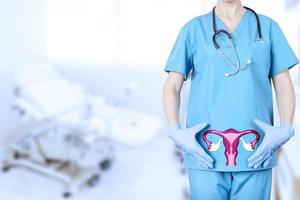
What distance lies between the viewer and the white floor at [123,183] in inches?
102

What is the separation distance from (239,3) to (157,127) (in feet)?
6.94

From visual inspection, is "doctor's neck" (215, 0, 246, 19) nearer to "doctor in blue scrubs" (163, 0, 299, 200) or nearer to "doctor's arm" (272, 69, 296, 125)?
"doctor in blue scrubs" (163, 0, 299, 200)

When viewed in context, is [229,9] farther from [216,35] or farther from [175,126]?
[175,126]

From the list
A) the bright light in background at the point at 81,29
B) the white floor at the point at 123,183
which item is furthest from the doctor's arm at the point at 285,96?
the bright light in background at the point at 81,29

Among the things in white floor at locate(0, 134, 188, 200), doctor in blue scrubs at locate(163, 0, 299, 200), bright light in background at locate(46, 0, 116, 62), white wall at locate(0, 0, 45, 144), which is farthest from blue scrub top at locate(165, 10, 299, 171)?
bright light in background at locate(46, 0, 116, 62)

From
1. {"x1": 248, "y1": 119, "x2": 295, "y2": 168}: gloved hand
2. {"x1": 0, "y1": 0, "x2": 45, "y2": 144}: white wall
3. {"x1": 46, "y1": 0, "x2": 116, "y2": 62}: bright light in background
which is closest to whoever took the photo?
{"x1": 248, "y1": 119, "x2": 295, "y2": 168}: gloved hand

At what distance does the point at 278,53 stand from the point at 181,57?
21 centimetres

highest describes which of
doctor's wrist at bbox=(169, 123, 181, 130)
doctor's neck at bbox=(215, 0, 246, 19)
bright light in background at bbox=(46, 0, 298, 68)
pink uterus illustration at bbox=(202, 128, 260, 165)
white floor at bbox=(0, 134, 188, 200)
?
doctor's neck at bbox=(215, 0, 246, 19)

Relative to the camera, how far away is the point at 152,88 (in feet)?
12.6

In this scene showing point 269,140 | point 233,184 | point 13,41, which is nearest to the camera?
point 269,140

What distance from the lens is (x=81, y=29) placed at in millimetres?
3873

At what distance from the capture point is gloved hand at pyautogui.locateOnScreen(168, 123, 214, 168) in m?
0.75

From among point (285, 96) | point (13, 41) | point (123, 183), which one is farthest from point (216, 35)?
point (13, 41)

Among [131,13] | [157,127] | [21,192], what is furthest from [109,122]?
[131,13]
